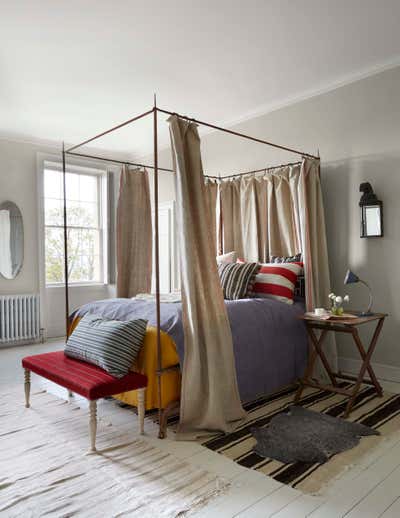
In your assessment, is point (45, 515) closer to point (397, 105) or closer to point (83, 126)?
point (397, 105)

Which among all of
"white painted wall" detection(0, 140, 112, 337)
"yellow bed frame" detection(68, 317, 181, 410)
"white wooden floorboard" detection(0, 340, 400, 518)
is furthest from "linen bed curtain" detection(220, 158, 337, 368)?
"white painted wall" detection(0, 140, 112, 337)

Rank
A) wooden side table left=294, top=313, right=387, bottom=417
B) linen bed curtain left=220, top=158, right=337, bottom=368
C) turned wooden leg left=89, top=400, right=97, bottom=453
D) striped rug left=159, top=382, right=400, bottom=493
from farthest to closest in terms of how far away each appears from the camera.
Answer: linen bed curtain left=220, top=158, right=337, bottom=368 < wooden side table left=294, top=313, right=387, bottom=417 < turned wooden leg left=89, top=400, right=97, bottom=453 < striped rug left=159, top=382, right=400, bottom=493

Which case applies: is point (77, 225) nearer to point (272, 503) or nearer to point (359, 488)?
point (272, 503)

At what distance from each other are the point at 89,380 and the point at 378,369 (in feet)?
8.53

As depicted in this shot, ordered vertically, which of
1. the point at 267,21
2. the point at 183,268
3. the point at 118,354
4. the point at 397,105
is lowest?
the point at 118,354

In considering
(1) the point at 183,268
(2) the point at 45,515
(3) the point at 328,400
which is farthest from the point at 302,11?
(2) the point at 45,515

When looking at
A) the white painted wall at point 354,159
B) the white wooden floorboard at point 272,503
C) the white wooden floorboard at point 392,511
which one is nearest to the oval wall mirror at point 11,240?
the white painted wall at point 354,159

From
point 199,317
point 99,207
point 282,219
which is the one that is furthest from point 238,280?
point 99,207

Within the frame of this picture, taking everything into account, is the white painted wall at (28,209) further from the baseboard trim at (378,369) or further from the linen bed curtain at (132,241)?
the baseboard trim at (378,369)

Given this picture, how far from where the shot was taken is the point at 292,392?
3.50 m

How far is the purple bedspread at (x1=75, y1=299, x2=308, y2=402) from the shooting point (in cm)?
309

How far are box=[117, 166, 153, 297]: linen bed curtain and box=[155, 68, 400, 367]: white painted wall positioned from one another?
162 cm

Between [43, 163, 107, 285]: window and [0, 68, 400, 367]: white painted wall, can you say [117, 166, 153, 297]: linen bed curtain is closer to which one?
[0, 68, 400, 367]: white painted wall

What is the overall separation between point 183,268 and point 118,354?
692mm
